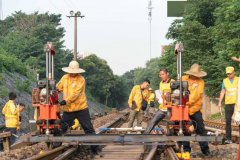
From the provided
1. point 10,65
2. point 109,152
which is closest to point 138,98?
point 109,152

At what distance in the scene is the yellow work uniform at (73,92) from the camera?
10.7 m

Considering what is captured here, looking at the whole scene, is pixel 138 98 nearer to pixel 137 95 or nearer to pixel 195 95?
pixel 137 95

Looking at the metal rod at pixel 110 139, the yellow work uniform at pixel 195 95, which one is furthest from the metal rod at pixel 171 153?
the yellow work uniform at pixel 195 95

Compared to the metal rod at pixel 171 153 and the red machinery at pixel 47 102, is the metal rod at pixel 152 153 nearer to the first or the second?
the metal rod at pixel 171 153

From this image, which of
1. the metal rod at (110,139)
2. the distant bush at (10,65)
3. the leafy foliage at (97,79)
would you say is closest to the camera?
the metal rod at (110,139)

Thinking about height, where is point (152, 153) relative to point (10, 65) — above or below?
below

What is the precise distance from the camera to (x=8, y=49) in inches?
2260

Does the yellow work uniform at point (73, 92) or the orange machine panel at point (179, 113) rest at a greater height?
the yellow work uniform at point (73, 92)

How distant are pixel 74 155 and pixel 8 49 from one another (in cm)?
4923

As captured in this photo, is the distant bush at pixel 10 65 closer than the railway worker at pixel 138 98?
No

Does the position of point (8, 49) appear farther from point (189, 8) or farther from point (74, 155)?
point (74, 155)

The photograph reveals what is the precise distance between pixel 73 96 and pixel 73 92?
9cm

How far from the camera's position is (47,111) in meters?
9.98

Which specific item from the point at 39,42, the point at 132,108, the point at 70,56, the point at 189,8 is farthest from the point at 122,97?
the point at 132,108
